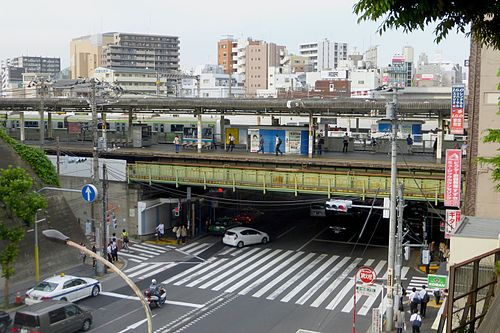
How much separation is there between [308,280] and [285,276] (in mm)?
1160

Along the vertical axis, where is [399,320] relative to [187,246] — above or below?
above

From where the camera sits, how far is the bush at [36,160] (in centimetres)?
3059

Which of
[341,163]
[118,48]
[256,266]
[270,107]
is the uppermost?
[118,48]

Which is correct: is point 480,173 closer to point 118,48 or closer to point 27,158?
point 27,158

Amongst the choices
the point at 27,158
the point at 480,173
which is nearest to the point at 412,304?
the point at 480,173

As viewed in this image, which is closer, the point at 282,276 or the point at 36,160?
the point at 282,276

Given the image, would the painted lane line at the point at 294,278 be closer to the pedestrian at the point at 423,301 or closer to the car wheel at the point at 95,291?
the pedestrian at the point at 423,301

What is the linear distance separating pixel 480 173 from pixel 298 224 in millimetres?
15900

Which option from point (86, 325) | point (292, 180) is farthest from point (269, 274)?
point (86, 325)

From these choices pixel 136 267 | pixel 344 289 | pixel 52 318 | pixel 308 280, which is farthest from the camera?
pixel 136 267

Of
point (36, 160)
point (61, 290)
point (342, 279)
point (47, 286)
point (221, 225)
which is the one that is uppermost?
point (36, 160)

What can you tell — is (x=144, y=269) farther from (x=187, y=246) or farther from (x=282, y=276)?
(x=282, y=276)

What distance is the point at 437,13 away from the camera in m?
8.89

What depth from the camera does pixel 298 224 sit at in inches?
1598
